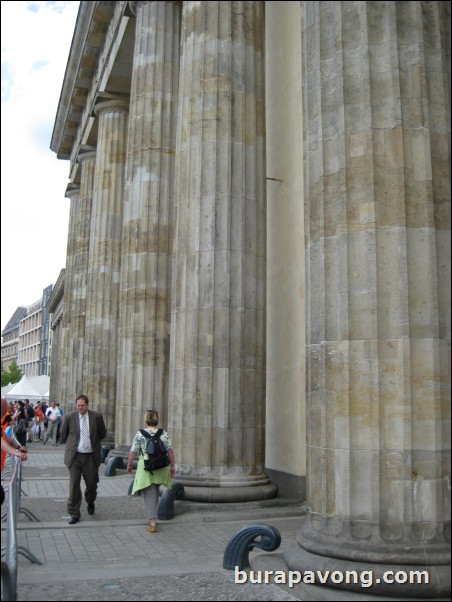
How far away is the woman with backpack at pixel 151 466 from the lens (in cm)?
944

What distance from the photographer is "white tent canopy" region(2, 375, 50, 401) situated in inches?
1591

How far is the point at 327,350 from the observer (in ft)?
21.7

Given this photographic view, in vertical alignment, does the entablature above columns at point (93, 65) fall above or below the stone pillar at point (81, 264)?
above

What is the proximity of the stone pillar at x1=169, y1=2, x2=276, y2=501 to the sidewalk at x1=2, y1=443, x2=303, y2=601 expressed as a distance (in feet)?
2.24

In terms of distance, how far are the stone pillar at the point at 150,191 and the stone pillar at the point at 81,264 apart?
13747 mm

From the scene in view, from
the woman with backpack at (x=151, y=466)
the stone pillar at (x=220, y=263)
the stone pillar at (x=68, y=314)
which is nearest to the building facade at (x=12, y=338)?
the stone pillar at (x=68, y=314)

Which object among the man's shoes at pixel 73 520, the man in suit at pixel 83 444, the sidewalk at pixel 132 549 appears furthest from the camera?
the man in suit at pixel 83 444

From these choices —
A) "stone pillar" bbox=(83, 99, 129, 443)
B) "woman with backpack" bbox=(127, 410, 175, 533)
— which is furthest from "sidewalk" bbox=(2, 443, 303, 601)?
"stone pillar" bbox=(83, 99, 129, 443)

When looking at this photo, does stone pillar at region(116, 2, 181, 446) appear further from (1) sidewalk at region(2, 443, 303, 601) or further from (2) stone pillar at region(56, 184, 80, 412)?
(2) stone pillar at region(56, 184, 80, 412)

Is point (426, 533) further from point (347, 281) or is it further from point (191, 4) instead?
point (191, 4)

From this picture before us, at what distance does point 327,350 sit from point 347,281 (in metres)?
0.70

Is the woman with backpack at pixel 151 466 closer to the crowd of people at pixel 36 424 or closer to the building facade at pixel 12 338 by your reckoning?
the crowd of people at pixel 36 424

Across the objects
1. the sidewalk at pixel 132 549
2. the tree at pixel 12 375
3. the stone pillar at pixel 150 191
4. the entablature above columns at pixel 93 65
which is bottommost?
the sidewalk at pixel 132 549

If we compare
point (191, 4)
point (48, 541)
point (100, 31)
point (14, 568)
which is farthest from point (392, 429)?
point (100, 31)
